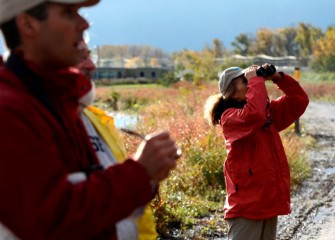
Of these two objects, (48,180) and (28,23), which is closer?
(48,180)

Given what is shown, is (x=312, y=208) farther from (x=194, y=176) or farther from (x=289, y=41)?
(x=289, y=41)

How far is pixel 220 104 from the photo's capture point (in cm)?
450

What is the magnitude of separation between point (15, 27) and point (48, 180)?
504mm

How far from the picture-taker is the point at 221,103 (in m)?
4.50

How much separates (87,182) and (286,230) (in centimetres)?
536

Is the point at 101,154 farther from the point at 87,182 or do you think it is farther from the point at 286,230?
the point at 286,230

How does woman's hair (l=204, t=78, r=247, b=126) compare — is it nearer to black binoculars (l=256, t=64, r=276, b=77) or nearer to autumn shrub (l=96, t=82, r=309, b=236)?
black binoculars (l=256, t=64, r=276, b=77)

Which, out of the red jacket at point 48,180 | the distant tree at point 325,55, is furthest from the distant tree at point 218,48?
the red jacket at point 48,180

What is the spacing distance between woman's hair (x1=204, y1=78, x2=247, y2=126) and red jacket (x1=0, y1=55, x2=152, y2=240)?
110 inches

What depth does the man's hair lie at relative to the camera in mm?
1711

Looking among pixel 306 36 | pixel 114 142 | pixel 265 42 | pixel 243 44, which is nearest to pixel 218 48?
pixel 243 44

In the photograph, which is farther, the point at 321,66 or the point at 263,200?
the point at 321,66

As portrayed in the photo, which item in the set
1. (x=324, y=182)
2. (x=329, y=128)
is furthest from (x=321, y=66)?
(x=324, y=182)

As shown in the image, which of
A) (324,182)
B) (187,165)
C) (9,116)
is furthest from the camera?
(324,182)
